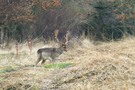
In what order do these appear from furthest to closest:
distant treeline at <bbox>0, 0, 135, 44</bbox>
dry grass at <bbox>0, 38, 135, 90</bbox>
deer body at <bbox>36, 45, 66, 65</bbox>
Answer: distant treeline at <bbox>0, 0, 135, 44</bbox> → deer body at <bbox>36, 45, 66, 65</bbox> → dry grass at <bbox>0, 38, 135, 90</bbox>

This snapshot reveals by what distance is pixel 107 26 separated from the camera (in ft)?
75.7

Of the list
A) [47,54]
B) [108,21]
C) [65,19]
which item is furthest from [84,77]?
[108,21]

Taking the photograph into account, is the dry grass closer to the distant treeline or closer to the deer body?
the deer body

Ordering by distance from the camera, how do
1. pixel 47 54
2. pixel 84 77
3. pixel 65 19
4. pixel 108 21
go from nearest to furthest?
1. pixel 84 77
2. pixel 47 54
3. pixel 65 19
4. pixel 108 21

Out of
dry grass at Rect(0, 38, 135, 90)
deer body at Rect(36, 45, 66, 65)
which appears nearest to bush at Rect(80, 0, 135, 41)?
deer body at Rect(36, 45, 66, 65)

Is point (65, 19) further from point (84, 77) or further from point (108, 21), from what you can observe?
point (84, 77)

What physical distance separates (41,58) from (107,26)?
11.7m

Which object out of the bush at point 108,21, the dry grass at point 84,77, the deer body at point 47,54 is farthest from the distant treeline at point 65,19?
the dry grass at point 84,77

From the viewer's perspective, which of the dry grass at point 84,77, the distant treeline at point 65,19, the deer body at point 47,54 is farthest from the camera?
the distant treeline at point 65,19

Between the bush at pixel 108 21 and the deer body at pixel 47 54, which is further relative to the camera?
the bush at pixel 108 21

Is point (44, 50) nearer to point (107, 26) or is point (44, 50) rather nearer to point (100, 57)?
point (100, 57)

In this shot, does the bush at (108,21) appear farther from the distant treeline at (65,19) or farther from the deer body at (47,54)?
the deer body at (47,54)

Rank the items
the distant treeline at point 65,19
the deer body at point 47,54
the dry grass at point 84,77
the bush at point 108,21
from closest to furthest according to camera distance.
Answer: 1. the dry grass at point 84,77
2. the deer body at point 47,54
3. the distant treeline at point 65,19
4. the bush at point 108,21

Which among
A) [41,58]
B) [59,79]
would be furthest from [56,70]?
[41,58]
